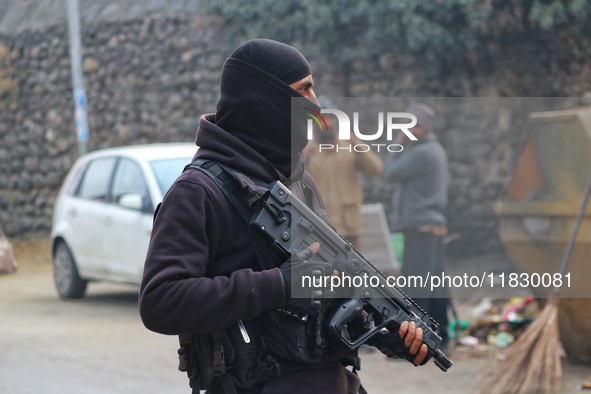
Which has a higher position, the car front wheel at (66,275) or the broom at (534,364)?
the broom at (534,364)

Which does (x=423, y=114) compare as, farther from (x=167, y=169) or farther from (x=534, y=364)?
(x=167, y=169)

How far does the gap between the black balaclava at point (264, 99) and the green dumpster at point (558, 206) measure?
2.53 m

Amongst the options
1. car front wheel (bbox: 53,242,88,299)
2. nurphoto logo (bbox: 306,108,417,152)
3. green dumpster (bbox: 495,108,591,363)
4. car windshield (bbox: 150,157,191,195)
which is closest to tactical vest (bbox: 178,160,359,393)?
nurphoto logo (bbox: 306,108,417,152)

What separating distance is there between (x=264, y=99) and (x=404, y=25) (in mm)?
11385

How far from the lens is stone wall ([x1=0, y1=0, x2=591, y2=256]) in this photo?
47.5ft

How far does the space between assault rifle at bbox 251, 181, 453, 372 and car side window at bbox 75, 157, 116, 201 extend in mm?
8172

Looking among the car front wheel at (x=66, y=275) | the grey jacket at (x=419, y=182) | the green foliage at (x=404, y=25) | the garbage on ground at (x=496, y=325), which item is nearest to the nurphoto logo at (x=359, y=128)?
the grey jacket at (x=419, y=182)

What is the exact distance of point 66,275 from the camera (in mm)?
11359

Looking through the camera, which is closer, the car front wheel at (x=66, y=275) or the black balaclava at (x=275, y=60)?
the black balaclava at (x=275, y=60)

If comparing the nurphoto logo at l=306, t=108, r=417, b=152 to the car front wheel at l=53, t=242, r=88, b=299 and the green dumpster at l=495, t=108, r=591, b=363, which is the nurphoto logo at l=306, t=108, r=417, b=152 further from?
the car front wheel at l=53, t=242, r=88, b=299

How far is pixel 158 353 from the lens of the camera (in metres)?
8.32

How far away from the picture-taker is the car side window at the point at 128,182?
998cm

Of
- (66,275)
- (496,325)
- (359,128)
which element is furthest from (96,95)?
(359,128)

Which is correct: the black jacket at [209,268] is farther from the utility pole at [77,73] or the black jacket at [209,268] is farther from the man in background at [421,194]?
the utility pole at [77,73]
